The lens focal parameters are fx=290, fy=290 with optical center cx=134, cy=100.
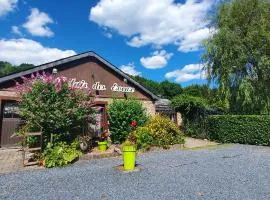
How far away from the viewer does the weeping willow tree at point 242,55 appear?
19.0m

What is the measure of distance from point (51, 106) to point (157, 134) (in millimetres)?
5491

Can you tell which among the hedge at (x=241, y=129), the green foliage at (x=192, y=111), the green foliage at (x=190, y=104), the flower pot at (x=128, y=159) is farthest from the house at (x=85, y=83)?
the flower pot at (x=128, y=159)

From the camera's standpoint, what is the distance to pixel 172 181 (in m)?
8.18

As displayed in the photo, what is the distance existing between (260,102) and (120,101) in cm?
984

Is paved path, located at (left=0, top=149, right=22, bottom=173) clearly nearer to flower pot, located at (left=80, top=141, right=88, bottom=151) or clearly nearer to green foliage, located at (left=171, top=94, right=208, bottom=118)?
flower pot, located at (left=80, top=141, right=88, bottom=151)

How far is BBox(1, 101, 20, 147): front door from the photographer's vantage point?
1410cm

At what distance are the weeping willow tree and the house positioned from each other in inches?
203

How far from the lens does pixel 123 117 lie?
15547mm

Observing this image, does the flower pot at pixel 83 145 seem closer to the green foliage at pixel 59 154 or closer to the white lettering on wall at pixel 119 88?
the green foliage at pixel 59 154

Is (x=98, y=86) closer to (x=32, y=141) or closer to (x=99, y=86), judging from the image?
(x=99, y=86)

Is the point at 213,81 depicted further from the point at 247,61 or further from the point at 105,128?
the point at 105,128

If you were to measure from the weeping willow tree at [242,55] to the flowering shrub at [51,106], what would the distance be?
37.5 feet

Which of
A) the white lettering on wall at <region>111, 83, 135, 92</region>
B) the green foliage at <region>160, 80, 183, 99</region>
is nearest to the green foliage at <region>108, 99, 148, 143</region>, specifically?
the white lettering on wall at <region>111, 83, 135, 92</region>

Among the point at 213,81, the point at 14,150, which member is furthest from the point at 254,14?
the point at 14,150
